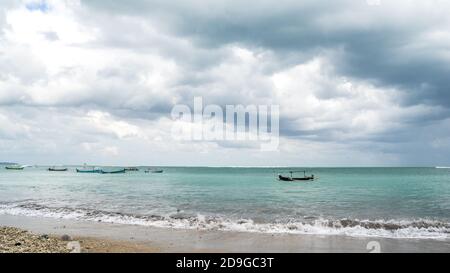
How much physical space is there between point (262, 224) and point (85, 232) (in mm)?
11508

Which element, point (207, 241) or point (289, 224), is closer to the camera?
point (207, 241)

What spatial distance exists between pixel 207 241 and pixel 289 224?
775 cm

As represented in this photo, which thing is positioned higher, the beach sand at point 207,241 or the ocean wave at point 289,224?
the beach sand at point 207,241

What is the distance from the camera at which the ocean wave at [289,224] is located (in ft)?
71.6

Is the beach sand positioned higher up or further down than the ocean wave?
higher up

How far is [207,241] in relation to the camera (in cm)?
1883

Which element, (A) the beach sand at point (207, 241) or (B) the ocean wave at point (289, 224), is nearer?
(A) the beach sand at point (207, 241)

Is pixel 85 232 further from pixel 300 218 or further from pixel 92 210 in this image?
pixel 300 218

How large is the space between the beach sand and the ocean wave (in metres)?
1.47

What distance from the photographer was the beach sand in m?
16.8

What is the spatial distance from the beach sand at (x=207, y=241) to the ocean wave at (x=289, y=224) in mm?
1472

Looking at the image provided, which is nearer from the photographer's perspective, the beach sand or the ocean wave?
the beach sand
